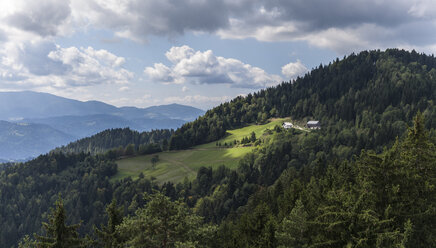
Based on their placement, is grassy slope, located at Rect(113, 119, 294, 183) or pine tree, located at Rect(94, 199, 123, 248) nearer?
pine tree, located at Rect(94, 199, 123, 248)

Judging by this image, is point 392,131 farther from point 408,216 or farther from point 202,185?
point 408,216

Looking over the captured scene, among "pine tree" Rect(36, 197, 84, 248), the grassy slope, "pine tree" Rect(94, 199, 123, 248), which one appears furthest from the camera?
the grassy slope

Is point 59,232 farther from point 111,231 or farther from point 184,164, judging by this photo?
point 184,164

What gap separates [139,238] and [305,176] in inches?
2544

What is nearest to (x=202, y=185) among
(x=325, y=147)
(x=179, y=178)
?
(x=179, y=178)

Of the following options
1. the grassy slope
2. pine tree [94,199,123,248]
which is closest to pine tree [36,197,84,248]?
pine tree [94,199,123,248]

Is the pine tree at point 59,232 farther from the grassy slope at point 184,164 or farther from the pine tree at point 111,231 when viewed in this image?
the grassy slope at point 184,164

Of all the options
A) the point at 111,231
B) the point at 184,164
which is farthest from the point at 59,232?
the point at 184,164

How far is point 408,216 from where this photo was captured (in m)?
26.8

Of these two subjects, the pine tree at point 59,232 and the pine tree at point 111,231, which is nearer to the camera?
the pine tree at point 59,232

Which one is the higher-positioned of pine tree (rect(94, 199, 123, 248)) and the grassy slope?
pine tree (rect(94, 199, 123, 248))

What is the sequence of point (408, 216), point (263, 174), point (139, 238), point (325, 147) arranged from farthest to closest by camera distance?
1. point (325, 147)
2. point (263, 174)
3. point (408, 216)
4. point (139, 238)

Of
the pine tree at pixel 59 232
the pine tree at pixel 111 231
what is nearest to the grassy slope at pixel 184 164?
the pine tree at pixel 111 231

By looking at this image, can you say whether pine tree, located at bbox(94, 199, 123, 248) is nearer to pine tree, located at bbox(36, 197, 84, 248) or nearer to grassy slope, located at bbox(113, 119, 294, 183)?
pine tree, located at bbox(36, 197, 84, 248)
